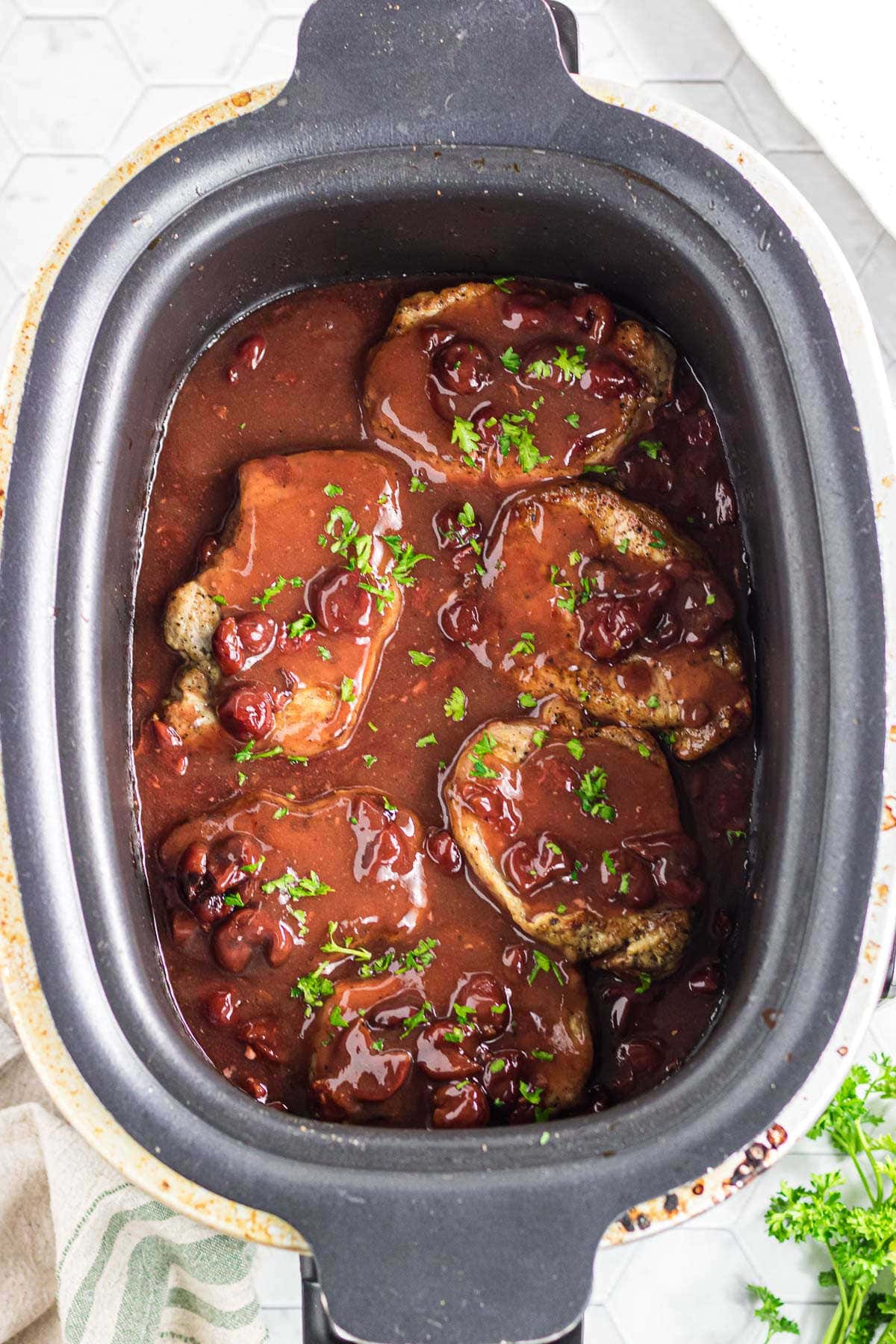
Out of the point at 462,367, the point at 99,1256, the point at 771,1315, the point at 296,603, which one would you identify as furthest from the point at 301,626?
the point at 771,1315

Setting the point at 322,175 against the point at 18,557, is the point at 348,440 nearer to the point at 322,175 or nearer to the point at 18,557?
the point at 322,175

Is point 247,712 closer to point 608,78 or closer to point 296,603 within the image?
point 296,603

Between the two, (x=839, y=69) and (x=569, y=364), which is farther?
(x=839, y=69)

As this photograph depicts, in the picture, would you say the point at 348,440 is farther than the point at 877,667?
Yes

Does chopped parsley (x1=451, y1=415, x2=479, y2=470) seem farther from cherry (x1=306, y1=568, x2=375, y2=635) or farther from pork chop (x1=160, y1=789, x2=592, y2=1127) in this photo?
pork chop (x1=160, y1=789, x2=592, y2=1127)

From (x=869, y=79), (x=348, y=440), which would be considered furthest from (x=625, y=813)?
(x=869, y=79)

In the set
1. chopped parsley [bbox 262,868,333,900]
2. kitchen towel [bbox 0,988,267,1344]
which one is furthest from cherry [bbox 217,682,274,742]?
kitchen towel [bbox 0,988,267,1344]
